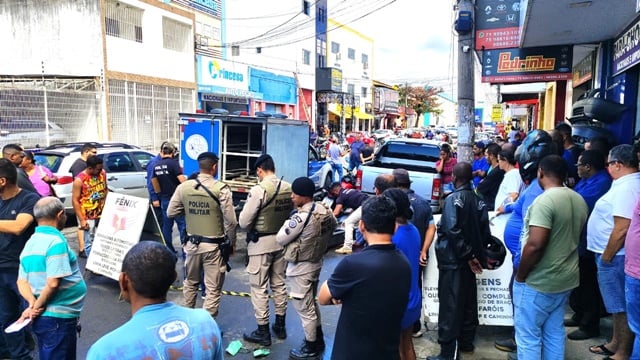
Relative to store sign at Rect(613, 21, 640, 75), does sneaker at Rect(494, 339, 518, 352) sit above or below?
below

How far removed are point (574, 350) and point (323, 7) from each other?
4223 cm

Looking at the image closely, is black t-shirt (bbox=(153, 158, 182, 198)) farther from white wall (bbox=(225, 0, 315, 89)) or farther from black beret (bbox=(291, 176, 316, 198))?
white wall (bbox=(225, 0, 315, 89))

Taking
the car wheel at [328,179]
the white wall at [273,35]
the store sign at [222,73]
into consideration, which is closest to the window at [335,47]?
the white wall at [273,35]

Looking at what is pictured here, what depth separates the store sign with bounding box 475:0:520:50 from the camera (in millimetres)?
8016

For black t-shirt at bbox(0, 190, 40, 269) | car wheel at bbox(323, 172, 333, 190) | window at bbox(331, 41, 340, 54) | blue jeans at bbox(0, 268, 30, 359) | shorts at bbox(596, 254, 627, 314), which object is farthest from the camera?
window at bbox(331, 41, 340, 54)

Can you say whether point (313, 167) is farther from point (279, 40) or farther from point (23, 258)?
point (279, 40)

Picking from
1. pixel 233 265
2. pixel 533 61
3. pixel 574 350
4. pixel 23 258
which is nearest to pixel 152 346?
pixel 23 258

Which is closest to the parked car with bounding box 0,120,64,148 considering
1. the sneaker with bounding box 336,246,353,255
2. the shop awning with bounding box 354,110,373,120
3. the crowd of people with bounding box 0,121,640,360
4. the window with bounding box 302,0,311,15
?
the sneaker with bounding box 336,246,353,255

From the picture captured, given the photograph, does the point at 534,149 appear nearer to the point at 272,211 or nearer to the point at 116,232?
the point at 272,211

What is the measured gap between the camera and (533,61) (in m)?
9.20

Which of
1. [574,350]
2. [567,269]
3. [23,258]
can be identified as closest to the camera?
[23,258]

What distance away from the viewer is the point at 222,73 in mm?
26844

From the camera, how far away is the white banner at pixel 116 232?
6109 mm

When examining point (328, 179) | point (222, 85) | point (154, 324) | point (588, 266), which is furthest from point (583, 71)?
point (222, 85)
